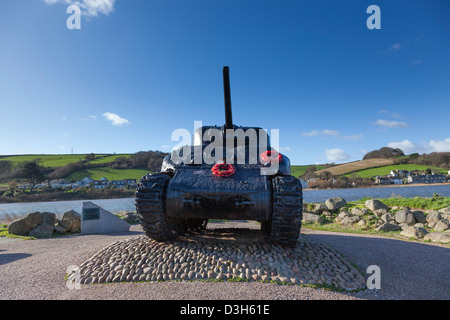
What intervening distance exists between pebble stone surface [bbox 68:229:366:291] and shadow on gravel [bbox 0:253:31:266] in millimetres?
3001

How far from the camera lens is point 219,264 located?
530 centimetres

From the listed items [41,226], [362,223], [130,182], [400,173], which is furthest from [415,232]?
[130,182]

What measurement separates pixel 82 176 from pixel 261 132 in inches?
2154

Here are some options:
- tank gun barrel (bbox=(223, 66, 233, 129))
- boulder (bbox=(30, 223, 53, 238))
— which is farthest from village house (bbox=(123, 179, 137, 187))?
tank gun barrel (bbox=(223, 66, 233, 129))

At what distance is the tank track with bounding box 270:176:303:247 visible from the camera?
5324 millimetres

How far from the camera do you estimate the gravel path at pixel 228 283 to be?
4285 millimetres

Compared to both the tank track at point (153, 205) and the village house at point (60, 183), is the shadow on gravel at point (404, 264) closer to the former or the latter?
the tank track at point (153, 205)

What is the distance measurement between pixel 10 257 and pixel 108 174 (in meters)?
50.5

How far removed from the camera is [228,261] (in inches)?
213

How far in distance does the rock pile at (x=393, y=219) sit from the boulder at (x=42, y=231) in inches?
510

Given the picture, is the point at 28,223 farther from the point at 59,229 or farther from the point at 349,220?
the point at 349,220

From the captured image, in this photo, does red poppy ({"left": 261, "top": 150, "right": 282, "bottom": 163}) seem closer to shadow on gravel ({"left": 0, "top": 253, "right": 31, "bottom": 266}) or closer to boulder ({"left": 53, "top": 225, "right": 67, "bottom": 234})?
shadow on gravel ({"left": 0, "top": 253, "right": 31, "bottom": 266})
